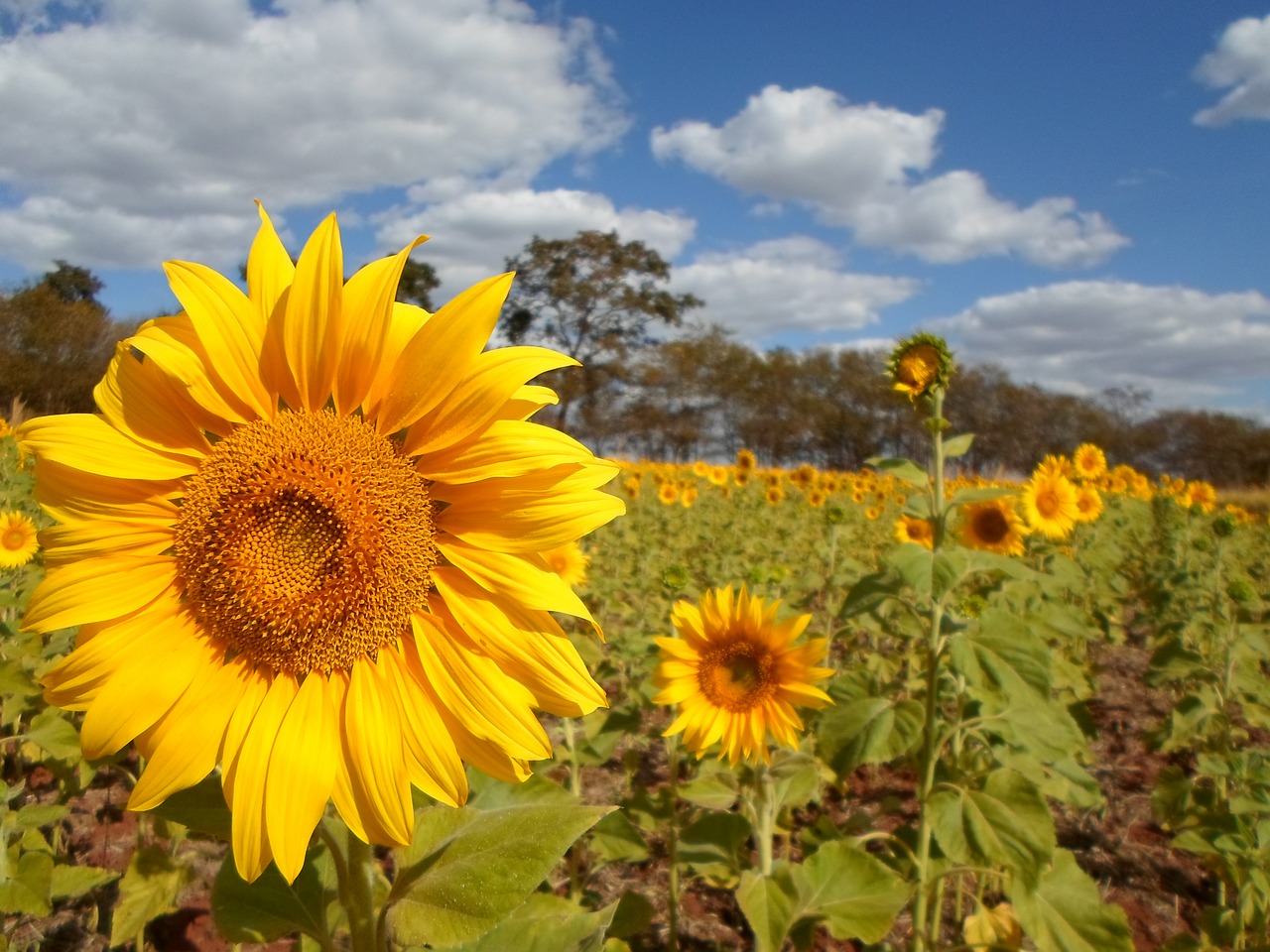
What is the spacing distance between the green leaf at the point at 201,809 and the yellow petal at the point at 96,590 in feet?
0.83

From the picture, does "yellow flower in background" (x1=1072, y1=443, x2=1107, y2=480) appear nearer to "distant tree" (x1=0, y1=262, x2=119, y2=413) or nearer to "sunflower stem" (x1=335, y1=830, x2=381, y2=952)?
"sunflower stem" (x1=335, y1=830, x2=381, y2=952)

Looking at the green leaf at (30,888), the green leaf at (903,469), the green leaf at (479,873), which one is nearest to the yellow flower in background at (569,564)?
the green leaf at (903,469)

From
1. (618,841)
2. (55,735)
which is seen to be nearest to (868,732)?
(618,841)

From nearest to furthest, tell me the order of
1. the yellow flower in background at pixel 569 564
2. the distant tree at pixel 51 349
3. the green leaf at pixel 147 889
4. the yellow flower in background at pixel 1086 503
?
the green leaf at pixel 147 889
the yellow flower in background at pixel 569 564
the yellow flower in background at pixel 1086 503
the distant tree at pixel 51 349

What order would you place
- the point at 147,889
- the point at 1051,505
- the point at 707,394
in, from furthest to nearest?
the point at 707,394
the point at 1051,505
the point at 147,889

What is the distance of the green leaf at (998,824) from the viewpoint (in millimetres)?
2193

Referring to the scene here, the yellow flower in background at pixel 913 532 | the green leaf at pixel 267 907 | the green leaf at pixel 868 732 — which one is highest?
the yellow flower in background at pixel 913 532

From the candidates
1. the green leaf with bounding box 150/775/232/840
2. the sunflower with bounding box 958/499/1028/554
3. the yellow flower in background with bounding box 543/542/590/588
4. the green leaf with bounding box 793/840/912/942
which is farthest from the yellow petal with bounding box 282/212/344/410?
the sunflower with bounding box 958/499/1028/554

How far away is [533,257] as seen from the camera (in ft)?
111

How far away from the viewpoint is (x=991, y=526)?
4.48 meters

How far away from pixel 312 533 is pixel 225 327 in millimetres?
286

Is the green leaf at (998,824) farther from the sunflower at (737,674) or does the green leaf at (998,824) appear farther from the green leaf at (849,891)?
the sunflower at (737,674)

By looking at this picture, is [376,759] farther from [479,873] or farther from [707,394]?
[707,394]

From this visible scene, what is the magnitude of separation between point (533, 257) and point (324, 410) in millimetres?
34313
